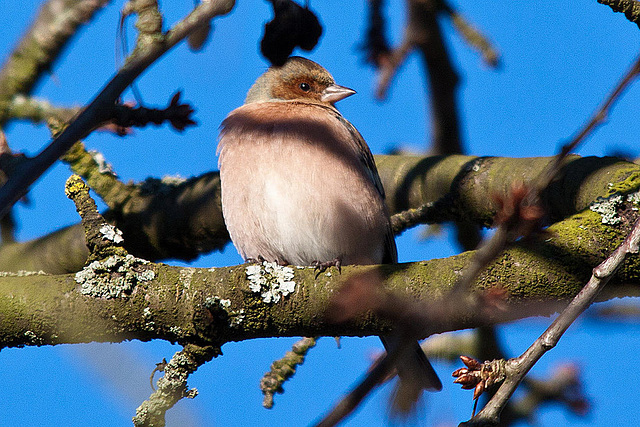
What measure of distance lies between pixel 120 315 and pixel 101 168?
8.04ft

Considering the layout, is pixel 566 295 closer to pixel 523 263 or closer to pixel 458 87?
pixel 523 263

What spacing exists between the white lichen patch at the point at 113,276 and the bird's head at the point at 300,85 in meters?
3.09

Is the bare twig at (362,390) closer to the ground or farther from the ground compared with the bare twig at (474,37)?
closer to the ground

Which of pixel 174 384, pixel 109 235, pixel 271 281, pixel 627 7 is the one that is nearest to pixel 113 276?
pixel 109 235

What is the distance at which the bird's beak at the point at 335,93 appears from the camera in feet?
19.3

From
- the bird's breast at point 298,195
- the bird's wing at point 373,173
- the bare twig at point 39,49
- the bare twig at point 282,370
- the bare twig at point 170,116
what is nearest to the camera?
the bare twig at point 170,116

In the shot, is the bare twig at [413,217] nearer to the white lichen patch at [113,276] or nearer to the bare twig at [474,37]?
the bare twig at [474,37]

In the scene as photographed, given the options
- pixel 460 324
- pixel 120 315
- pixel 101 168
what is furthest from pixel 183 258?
pixel 460 324

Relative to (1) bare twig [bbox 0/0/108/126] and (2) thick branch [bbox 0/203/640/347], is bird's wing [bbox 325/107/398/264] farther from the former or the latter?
(1) bare twig [bbox 0/0/108/126]

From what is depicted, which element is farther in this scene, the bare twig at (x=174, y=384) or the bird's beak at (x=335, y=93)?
the bird's beak at (x=335, y=93)

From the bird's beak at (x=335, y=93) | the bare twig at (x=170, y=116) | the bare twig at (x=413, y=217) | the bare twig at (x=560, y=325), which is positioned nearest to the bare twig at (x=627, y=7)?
the bare twig at (x=560, y=325)

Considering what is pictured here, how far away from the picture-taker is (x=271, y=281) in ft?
10.1

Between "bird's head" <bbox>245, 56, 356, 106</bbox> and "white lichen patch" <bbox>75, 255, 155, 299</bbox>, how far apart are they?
3094 mm

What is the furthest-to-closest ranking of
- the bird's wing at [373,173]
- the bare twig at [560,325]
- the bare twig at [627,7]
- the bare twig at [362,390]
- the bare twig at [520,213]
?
the bird's wing at [373,173] < the bare twig at [627,7] < the bare twig at [560,325] < the bare twig at [362,390] < the bare twig at [520,213]
